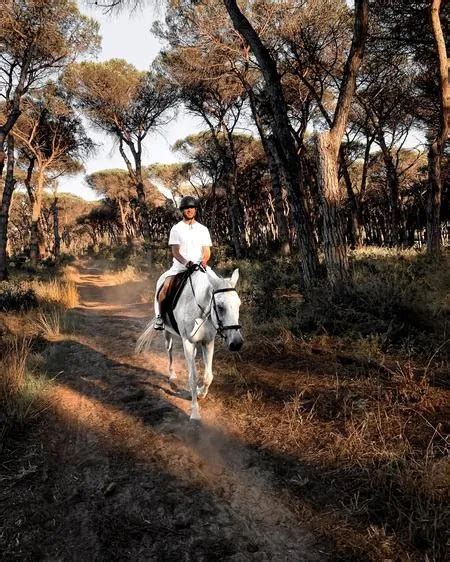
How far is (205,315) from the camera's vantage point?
15.1 ft

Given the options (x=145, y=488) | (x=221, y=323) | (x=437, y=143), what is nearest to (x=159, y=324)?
(x=221, y=323)

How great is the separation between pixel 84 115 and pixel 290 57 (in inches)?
517

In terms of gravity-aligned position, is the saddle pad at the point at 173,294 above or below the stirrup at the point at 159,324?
above

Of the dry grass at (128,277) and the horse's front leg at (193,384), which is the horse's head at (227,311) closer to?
the horse's front leg at (193,384)

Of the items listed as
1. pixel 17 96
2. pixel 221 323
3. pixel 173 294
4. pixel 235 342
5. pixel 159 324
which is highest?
pixel 17 96

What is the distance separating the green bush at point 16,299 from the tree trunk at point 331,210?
7.59m

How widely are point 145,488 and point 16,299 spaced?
8.51 meters

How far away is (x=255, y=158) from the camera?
29812 mm

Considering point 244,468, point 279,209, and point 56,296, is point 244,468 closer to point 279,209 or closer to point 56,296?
point 56,296

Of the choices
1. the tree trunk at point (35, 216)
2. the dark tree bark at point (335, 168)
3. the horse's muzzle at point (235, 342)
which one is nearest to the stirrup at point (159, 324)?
the horse's muzzle at point (235, 342)

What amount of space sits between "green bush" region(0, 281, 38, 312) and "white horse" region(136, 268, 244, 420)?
6662mm

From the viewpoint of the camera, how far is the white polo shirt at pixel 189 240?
5457 mm

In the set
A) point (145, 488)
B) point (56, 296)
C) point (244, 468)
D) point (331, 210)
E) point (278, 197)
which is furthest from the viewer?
point (278, 197)

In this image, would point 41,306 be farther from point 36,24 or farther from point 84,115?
point 84,115
